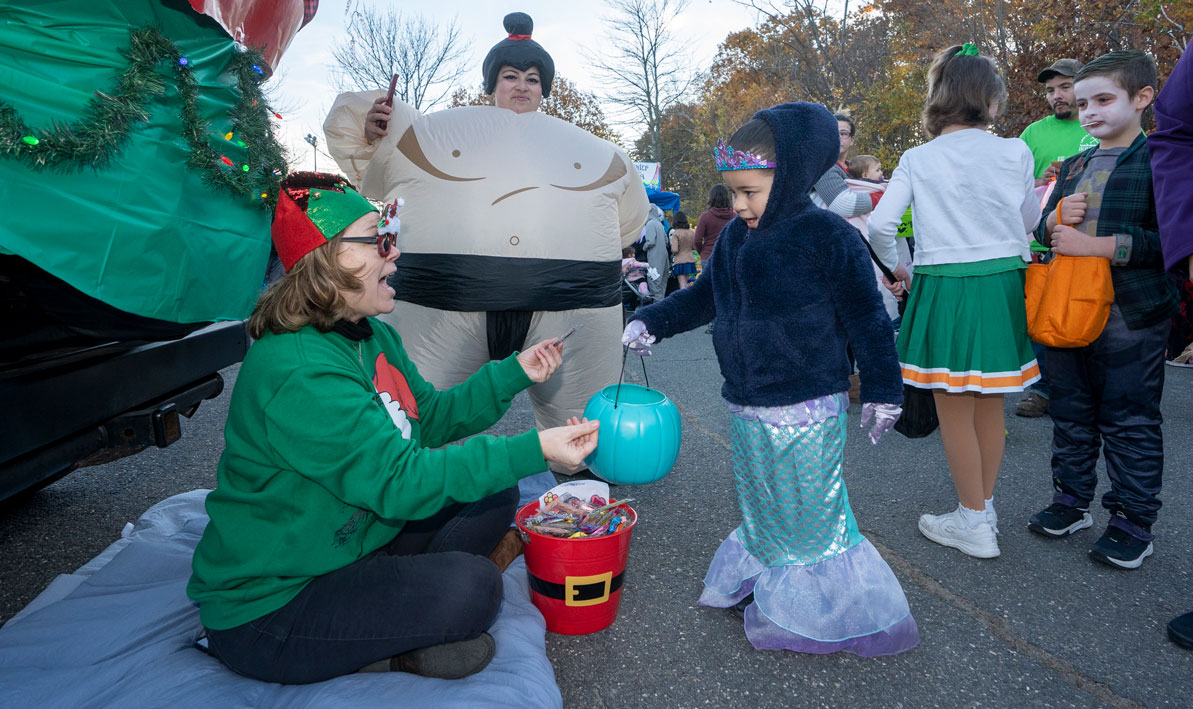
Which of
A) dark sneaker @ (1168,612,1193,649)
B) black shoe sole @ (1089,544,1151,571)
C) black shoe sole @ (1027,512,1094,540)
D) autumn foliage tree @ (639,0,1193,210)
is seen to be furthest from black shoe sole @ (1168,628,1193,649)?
autumn foliage tree @ (639,0,1193,210)

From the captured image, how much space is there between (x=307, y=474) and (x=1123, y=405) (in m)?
2.81

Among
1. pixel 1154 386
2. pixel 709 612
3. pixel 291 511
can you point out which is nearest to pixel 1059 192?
pixel 1154 386

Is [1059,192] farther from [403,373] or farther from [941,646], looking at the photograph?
[403,373]

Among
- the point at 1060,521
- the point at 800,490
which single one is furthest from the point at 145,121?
the point at 1060,521

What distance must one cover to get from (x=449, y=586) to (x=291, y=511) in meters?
0.45

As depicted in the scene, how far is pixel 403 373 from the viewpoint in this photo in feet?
7.50

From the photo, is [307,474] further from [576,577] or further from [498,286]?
[498,286]

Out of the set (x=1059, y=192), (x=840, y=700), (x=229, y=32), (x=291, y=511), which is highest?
(x=229, y=32)

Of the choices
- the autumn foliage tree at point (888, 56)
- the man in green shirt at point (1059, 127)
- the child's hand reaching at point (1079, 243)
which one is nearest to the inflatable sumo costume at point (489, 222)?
the child's hand reaching at point (1079, 243)

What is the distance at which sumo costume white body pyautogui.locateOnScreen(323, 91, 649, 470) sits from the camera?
9.67ft

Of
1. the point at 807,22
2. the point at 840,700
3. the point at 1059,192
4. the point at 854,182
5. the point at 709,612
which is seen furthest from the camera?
the point at 807,22

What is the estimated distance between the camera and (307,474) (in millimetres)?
1698

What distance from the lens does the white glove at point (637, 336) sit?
2.46m

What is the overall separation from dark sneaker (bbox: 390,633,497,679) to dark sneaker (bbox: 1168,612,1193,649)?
2.11 meters
